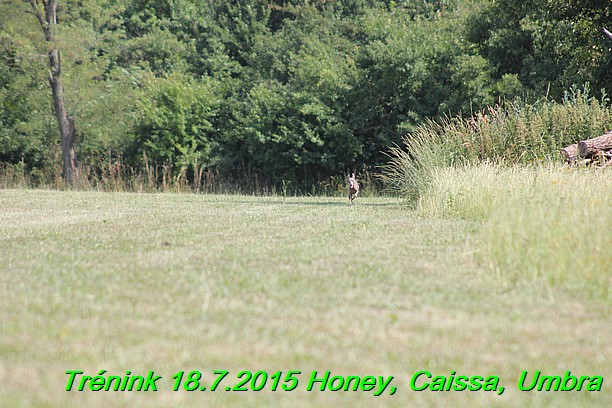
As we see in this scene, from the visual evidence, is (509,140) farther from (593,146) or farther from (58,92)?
(58,92)

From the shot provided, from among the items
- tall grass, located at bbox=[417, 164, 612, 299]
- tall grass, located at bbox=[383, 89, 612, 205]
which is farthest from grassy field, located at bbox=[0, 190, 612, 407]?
tall grass, located at bbox=[383, 89, 612, 205]

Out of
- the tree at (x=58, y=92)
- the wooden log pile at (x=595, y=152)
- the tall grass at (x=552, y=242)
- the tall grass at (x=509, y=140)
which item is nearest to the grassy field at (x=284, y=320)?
the tall grass at (x=552, y=242)

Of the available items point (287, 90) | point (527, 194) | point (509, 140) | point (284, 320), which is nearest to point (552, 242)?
point (284, 320)

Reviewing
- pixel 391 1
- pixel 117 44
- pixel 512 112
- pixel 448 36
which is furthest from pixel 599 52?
pixel 117 44

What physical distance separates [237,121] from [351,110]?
435 cm

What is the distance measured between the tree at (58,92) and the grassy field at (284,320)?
67.1ft

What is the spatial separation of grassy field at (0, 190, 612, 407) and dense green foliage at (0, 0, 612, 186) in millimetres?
15270

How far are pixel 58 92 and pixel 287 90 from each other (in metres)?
8.11

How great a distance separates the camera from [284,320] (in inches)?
182

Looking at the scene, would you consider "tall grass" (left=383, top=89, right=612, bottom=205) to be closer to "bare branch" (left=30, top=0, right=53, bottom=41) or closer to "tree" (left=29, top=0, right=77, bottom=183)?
"tree" (left=29, top=0, right=77, bottom=183)

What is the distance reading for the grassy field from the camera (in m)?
3.60

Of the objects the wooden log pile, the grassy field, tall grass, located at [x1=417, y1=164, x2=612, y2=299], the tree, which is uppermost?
the tree

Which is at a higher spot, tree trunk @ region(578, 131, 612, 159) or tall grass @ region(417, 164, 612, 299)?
tree trunk @ region(578, 131, 612, 159)

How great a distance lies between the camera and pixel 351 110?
86.2 ft
